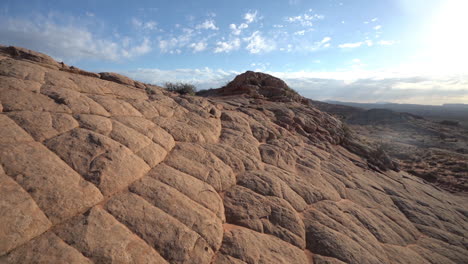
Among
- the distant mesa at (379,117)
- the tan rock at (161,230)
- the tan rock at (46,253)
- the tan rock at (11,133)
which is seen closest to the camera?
the tan rock at (46,253)

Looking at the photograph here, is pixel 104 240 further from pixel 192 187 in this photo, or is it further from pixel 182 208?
pixel 192 187

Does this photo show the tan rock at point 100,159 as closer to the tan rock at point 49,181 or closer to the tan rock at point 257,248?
the tan rock at point 49,181

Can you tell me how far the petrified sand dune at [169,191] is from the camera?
3.37 m

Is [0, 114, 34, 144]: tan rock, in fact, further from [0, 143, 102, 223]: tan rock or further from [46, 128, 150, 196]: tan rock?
[46, 128, 150, 196]: tan rock

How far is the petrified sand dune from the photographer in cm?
337

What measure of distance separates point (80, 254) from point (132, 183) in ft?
5.03

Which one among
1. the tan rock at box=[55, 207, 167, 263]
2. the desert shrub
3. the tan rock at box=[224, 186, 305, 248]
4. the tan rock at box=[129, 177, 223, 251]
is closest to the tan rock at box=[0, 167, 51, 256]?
the tan rock at box=[55, 207, 167, 263]

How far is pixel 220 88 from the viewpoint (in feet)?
58.3

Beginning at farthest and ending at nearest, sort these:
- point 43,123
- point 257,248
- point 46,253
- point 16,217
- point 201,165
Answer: point 201,165
point 43,123
point 257,248
point 16,217
point 46,253

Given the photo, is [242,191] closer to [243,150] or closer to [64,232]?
[243,150]

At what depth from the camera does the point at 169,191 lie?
4531 mm

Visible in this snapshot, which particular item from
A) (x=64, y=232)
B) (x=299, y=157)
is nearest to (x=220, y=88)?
(x=299, y=157)

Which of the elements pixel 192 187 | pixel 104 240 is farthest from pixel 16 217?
pixel 192 187

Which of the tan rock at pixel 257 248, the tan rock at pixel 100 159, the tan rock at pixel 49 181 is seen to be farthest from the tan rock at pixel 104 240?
the tan rock at pixel 257 248
